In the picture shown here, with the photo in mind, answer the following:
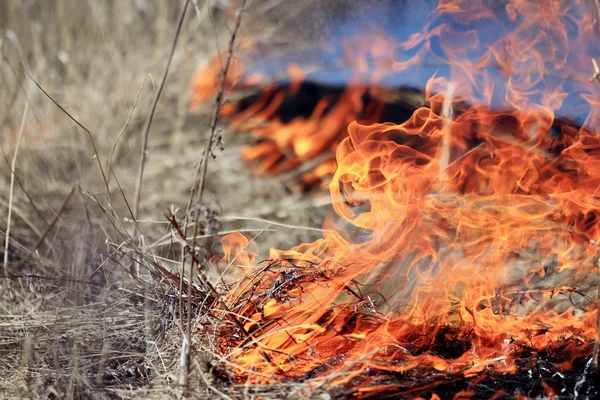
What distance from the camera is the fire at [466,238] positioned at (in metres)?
2.31

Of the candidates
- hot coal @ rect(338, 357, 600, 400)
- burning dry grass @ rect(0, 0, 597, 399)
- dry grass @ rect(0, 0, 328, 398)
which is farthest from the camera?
dry grass @ rect(0, 0, 328, 398)

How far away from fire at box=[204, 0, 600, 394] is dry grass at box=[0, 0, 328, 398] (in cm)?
30

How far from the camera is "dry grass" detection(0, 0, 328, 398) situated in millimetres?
2266

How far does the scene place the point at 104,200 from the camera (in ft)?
10.6

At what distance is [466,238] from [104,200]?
1911 mm

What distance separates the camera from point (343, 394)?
1950 mm

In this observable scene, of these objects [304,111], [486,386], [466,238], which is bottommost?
[486,386]

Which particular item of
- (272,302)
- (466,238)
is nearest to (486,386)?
(466,238)

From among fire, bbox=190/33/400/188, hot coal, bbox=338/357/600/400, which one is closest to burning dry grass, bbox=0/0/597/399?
hot coal, bbox=338/357/600/400

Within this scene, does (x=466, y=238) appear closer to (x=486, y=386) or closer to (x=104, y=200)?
(x=486, y=386)

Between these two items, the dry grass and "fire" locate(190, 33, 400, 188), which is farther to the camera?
"fire" locate(190, 33, 400, 188)

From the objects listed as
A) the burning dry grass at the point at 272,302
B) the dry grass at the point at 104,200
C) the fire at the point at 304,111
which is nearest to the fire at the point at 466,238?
the burning dry grass at the point at 272,302

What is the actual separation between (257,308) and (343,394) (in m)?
0.57

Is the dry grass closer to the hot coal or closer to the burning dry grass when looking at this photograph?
the burning dry grass
